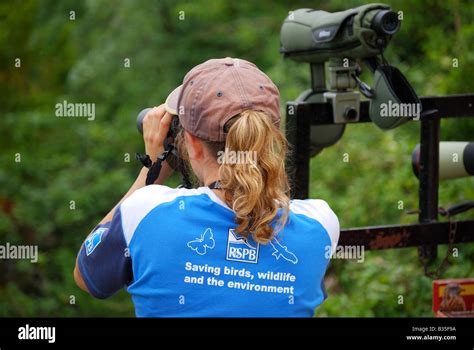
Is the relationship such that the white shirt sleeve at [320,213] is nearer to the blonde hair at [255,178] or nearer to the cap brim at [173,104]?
the blonde hair at [255,178]

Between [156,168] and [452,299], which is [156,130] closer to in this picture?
[156,168]

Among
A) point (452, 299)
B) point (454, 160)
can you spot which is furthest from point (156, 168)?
point (454, 160)

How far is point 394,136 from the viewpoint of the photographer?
17.1ft

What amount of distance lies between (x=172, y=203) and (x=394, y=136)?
378 cm

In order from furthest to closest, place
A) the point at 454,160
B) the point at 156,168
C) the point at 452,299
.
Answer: the point at 454,160 < the point at 452,299 < the point at 156,168

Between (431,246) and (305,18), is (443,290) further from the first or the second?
(305,18)

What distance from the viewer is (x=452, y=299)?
2557mm

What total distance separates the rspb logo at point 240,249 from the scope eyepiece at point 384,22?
120cm

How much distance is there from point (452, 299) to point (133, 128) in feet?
18.8

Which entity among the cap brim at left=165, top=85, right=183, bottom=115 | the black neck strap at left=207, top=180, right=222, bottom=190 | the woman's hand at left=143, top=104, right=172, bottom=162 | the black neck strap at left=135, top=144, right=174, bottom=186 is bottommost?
the black neck strap at left=207, top=180, right=222, bottom=190

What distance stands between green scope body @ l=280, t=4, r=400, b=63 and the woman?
1009mm

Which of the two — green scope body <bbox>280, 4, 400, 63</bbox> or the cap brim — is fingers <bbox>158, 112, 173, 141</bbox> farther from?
green scope body <bbox>280, 4, 400, 63</bbox>

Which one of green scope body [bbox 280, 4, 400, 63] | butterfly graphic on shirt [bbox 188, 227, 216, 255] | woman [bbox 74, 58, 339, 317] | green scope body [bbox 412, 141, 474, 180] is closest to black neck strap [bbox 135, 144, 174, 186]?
woman [bbox 74, 58, 339, 317]

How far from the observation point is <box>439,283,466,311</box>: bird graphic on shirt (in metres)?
2.55
